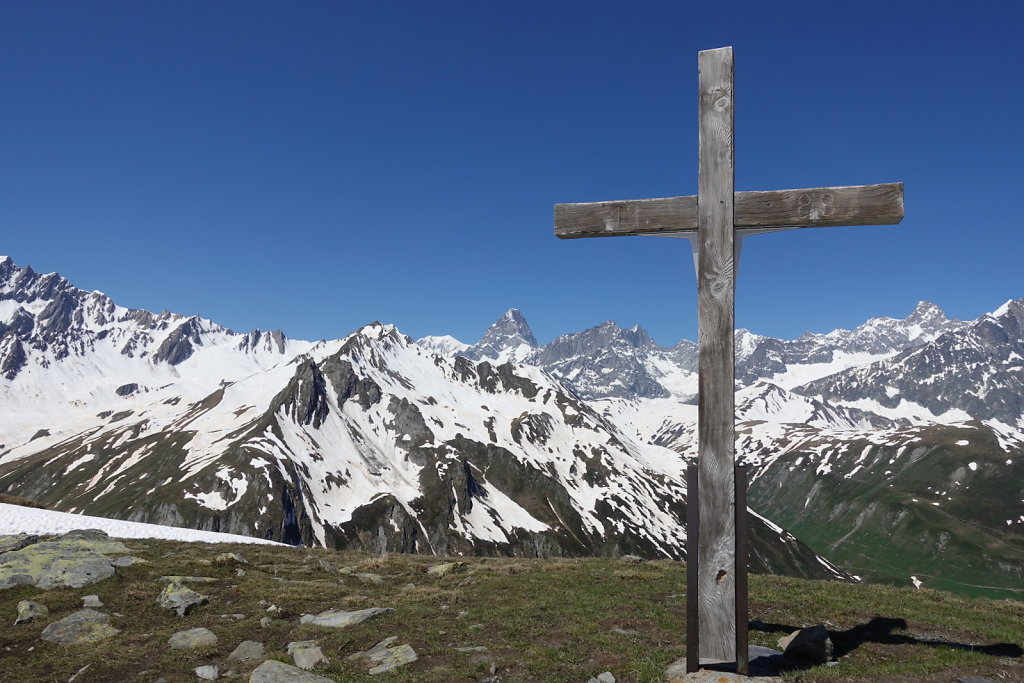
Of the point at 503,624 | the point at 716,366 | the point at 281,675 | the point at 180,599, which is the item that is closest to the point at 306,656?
the point at 281,675

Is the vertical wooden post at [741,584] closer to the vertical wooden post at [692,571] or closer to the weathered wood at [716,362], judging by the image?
the weathered wood at [716,362]

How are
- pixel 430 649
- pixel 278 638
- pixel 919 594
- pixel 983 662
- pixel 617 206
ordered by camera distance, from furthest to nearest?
pixel 919 594
pixel 278 638
pixel 430 649
pixel 983 662
pixel 617 206

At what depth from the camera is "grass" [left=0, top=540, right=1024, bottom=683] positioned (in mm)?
11391

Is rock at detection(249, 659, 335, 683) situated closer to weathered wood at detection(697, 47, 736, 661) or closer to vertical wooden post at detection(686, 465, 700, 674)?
vertical wooden post at detection(686, 465, 700, 674)

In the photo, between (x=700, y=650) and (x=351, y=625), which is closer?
(x=700, y=650)

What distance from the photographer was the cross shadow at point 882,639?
12.0 m

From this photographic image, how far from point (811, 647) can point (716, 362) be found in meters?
6.14

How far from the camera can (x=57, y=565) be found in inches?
798

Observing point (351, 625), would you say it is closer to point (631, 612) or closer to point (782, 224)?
point (631, 612)

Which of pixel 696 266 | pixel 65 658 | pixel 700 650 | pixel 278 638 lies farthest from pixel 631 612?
pixel 65 658

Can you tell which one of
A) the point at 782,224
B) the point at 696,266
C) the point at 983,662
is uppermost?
the point at 782,224

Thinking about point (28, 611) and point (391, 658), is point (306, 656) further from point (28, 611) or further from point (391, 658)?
point (28, 611)

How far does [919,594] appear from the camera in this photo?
20.0 m

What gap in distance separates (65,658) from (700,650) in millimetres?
14255
